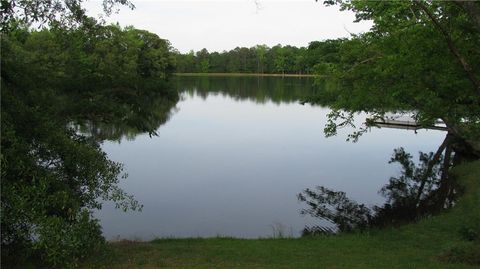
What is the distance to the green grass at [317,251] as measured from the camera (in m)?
8.81

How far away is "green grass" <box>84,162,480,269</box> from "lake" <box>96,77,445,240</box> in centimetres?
311

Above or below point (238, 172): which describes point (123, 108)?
above

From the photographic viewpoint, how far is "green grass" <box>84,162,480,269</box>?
881 cm

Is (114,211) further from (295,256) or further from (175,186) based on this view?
A: (295,256)

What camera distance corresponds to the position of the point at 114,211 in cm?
1678

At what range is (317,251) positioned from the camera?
10508mm

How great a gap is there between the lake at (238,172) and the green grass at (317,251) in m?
3.11

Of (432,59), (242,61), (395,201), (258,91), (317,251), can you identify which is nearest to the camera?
(432,59)

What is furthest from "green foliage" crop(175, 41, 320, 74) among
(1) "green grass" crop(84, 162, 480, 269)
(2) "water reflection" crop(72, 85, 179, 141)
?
(2) "water reflection" crop(72, 85, 179, 141)

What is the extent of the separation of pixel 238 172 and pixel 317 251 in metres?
13.5

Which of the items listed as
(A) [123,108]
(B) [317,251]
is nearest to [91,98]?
(A) [123,108]

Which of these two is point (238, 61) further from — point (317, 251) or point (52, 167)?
point (52, 167)

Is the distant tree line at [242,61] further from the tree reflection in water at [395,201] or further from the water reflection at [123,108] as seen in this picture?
the water reflection at [123,108]

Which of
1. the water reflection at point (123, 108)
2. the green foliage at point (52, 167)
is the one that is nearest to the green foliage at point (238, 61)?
the water reflection at point (123, 108)
